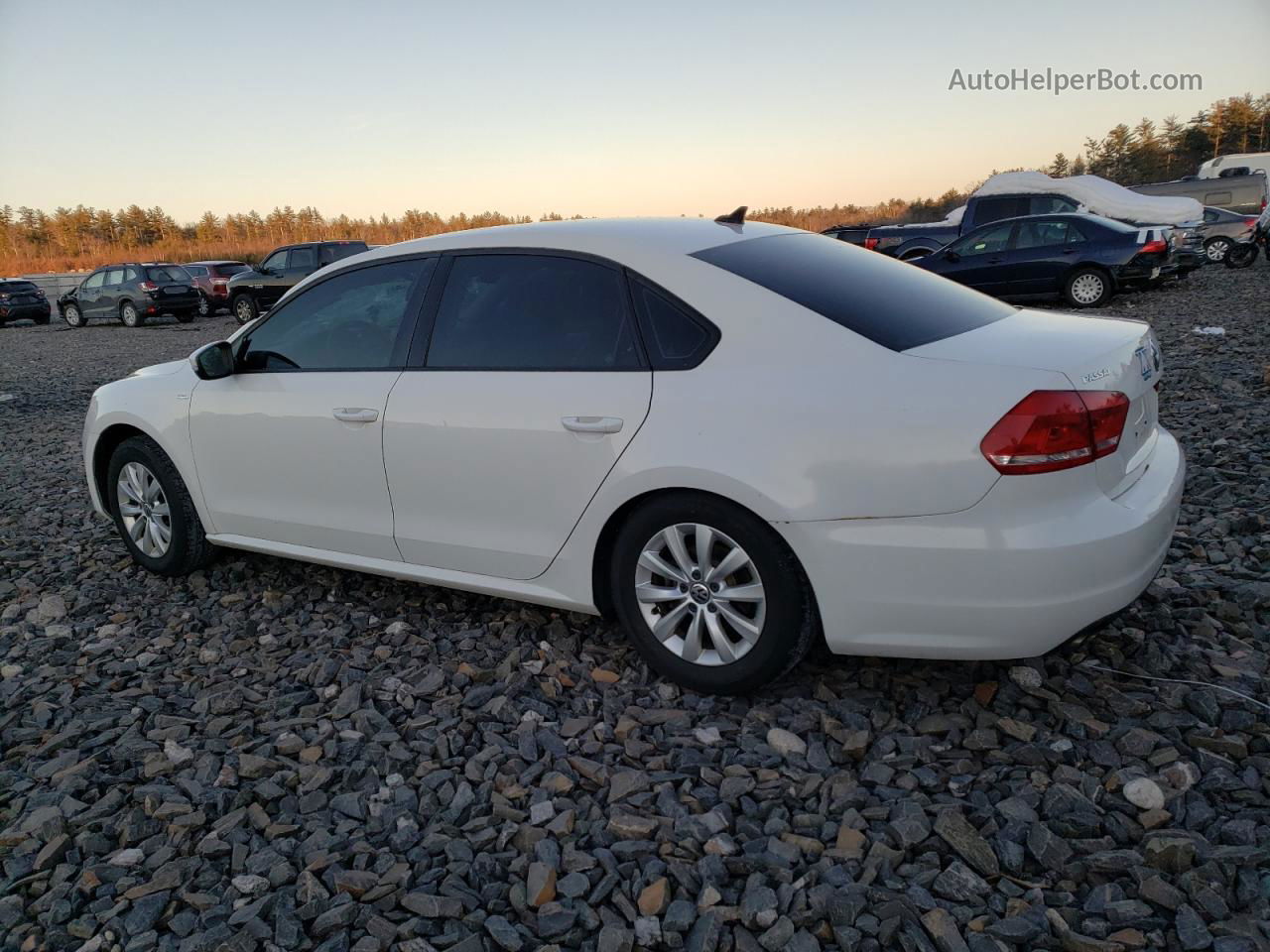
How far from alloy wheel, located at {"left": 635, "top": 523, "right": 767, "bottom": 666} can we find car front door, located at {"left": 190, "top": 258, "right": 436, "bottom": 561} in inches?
47.5

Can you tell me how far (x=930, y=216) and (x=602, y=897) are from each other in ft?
147

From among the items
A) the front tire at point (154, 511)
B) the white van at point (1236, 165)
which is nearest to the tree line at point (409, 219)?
the white van at point (1236, 165)

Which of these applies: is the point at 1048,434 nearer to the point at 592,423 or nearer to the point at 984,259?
the point at 592,423

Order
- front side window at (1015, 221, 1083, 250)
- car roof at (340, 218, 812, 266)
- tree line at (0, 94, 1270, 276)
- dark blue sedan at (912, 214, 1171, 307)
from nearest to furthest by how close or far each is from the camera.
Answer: car roof at (340, 218, 812, 266)
dark blue sedan at (912, 214, 1171, 307)
front side window at (1015, 221, 1083, 250)
tree line at (0, 94, 1270, 276)

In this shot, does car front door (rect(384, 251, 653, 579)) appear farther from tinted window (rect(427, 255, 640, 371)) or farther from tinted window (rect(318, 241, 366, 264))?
tinted window (rect(318, 241, 366, 264))

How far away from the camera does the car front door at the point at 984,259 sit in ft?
47.5

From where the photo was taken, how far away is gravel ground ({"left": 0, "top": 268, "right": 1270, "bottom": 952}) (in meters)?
2.21

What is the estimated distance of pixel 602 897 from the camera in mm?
2303

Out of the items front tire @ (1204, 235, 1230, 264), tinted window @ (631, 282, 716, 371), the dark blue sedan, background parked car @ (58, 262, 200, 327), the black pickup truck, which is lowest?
front tire @ (1204, 235, 1230, 264)

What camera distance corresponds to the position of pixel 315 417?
381cm

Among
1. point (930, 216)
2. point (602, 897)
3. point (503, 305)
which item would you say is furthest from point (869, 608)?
point (930, 216)

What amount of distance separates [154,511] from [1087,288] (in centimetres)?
1361

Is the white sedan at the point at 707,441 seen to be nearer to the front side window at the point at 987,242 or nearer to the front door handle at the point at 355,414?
the front door handle at the point at 355,414

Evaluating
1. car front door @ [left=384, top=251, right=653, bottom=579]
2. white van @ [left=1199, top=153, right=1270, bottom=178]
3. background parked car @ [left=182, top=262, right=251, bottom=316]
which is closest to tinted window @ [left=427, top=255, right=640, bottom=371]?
car front door @ [left=384, top=251, right=653, bottom=579]
